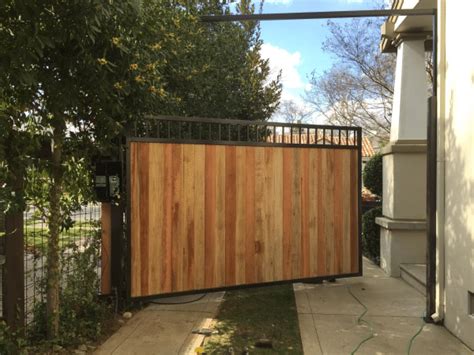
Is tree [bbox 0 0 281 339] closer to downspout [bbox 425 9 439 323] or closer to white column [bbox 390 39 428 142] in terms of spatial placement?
downspout [bbox 425 9 439 323]

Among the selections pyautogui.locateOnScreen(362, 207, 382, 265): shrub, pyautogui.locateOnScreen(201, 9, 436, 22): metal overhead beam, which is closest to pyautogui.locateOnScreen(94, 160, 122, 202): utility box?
pyautogui.locateOnScreen(201, 9, 436, 22): metal overhead beam

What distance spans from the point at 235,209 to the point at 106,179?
1.56m

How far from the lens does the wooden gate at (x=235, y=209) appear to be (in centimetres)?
472

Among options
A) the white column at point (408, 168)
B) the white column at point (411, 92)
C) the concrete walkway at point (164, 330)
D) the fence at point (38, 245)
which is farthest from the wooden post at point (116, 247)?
the white column at point (411, 92)

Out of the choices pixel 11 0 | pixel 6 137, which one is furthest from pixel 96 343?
pixel 11 0

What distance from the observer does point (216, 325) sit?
4.46m

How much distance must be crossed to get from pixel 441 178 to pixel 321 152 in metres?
1.74

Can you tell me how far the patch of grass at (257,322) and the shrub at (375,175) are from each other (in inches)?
153

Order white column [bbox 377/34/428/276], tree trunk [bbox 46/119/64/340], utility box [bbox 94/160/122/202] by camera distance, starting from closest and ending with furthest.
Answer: tree trunk [bbox 46/119/64/340], utility box [bbox 94/160/122/202], white column [bbox 377/34/428/276]

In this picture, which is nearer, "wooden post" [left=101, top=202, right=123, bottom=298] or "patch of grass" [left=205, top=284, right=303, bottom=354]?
"patch of grass" [left=205, top=284, right=303, bottom=354]

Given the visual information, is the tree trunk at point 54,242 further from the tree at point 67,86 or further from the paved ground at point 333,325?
the paved ground at point 333,325

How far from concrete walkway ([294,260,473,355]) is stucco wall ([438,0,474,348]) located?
0.33 m

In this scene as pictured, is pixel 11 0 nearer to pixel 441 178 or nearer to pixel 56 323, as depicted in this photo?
pixel 56 323

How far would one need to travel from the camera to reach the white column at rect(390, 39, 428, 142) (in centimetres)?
680
